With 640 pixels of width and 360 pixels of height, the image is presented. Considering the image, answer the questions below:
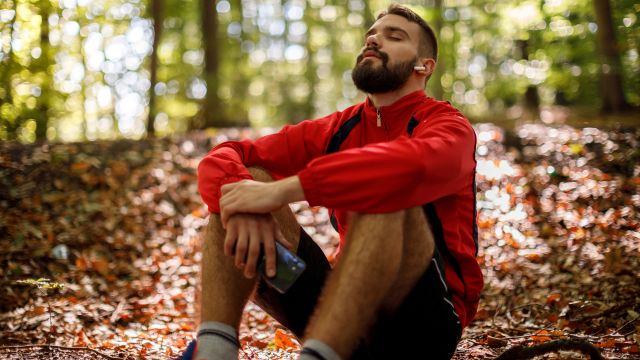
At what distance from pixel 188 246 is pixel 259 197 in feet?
13.5

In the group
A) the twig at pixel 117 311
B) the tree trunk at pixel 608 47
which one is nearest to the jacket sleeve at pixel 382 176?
the twig at pixel 117 311

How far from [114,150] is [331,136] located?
208 inches

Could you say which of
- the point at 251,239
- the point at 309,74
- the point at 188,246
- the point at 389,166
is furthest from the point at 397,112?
the point at 309,74

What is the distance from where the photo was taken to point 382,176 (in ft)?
6.63

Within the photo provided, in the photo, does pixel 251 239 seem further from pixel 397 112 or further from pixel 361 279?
pixel 397 112

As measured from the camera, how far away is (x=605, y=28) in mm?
8133

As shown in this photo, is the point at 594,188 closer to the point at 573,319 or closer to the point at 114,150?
the point at 573,319

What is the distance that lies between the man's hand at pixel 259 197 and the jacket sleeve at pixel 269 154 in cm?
23

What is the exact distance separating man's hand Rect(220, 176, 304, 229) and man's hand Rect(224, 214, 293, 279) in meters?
0.04

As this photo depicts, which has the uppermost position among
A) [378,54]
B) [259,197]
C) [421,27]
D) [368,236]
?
[421,27]

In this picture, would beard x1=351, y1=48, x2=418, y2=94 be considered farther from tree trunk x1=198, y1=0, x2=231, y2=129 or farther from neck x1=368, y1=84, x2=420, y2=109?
tree trunk x1=198, y1=0, x2=231, y2=129

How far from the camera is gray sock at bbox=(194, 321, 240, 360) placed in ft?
6.90

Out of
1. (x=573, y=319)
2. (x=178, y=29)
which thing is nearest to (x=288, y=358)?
(x=573, y=319)

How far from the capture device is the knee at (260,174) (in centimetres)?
271
